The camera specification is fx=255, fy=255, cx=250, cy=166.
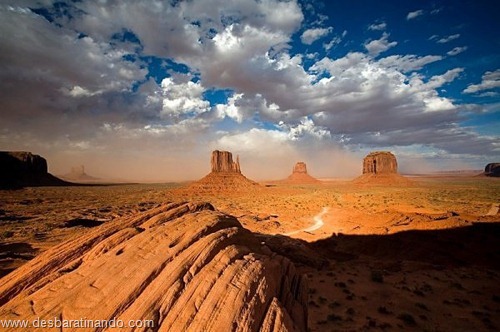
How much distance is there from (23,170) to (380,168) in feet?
737

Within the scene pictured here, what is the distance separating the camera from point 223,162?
14812 centimetres

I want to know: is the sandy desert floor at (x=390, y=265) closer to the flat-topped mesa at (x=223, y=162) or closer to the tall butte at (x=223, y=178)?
the tall butte at (x=223, y=178)

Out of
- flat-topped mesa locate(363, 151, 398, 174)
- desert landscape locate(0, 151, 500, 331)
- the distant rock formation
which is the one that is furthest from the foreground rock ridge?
flat-topped mesa locate(363, 151, 398, 174)

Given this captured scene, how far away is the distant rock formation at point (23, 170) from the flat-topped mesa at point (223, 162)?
97.7 m

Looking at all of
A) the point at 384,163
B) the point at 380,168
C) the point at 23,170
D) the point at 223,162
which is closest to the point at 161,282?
the point at 223,162

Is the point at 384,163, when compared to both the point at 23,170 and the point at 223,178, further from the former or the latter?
the point at 23,170

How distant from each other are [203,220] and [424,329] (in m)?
13.3

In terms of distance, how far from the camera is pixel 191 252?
27.3 feet

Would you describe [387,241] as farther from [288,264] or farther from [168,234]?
[168,234]

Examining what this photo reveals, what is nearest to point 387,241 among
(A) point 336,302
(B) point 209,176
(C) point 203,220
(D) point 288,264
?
(A) point 336,302

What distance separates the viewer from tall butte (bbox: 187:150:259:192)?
400 ft

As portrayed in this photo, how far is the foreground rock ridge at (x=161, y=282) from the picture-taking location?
6492 mm

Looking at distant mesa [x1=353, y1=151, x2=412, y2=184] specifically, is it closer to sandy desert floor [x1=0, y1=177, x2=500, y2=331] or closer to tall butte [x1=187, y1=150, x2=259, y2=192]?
tall butte [x1=187, y1=150, x2=259, y2=192]

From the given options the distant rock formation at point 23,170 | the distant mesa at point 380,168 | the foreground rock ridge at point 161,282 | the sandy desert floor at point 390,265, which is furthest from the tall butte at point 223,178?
the foreground rock ridge at point 161,282
